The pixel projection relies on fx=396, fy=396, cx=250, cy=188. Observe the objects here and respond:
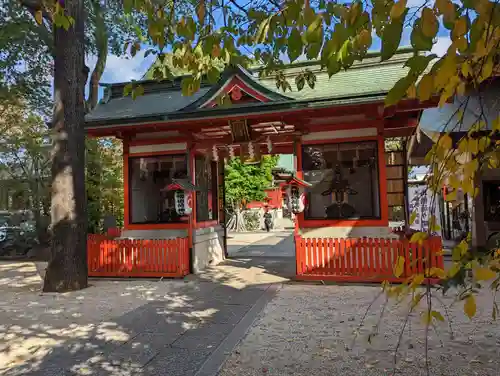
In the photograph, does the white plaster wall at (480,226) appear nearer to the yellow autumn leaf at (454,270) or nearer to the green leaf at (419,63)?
the yellow autumn leaf at (454,270)

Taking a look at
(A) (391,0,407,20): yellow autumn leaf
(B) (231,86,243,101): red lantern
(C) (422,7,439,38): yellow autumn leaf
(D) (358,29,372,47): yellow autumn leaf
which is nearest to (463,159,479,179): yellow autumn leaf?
(C) (422,7,439,38): yellow autumn leaf

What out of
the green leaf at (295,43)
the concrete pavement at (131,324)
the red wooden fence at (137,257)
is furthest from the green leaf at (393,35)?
the red wooden fence at (137,257)

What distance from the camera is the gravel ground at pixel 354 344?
375 cm

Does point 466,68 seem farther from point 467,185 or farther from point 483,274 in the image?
point 483,274

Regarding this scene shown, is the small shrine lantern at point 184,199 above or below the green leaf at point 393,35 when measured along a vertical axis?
below

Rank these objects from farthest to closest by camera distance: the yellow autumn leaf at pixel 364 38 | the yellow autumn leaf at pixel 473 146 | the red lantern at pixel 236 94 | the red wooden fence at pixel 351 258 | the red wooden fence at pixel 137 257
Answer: the red wooden fence at pixel 137 257, the red lantern at pixel 236 94, the red wooden fence at pixel 351 258, the yellow autumn leaf at pixel 364 38, the yellow autumn leaf at pixel 473 146

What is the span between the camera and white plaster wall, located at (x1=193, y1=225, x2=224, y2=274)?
31.3 ft

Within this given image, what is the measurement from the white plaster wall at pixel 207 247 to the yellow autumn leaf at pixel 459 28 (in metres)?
8.41

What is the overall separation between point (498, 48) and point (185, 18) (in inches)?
84.9

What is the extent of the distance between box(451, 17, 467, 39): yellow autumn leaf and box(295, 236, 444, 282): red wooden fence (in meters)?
6.46

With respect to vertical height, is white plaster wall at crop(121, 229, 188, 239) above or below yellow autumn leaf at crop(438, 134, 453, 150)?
below

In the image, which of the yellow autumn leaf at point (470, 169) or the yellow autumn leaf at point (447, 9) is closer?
the yellow autumn leaf at point (447, 9)

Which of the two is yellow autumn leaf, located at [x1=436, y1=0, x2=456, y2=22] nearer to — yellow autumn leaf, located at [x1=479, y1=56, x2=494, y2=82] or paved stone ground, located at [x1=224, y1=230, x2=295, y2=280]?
yellow autumn leaf, located at [x1=479, y1=56, x2=494, y2=82]

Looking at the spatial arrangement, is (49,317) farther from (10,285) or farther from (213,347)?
(10,285)
